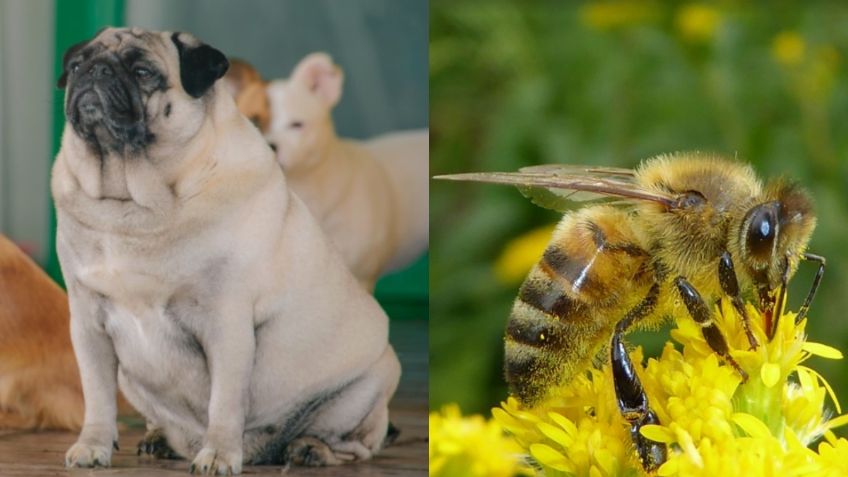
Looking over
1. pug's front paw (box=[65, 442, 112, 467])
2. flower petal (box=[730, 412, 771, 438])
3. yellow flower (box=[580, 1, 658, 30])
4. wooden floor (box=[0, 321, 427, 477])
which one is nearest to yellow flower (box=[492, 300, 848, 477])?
→ flower petal (box=[730, 412, 771, 438])

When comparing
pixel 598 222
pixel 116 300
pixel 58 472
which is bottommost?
pixel 58 472

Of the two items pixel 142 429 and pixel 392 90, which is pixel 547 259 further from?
pixel 142 429

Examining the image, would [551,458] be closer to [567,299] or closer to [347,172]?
[567,299]

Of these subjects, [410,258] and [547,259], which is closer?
[547,259]

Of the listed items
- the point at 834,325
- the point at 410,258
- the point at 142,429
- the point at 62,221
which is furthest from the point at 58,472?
the point at 834,325

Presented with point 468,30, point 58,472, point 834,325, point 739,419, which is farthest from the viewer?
point 468,30

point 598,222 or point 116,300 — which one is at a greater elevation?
point 598,222
